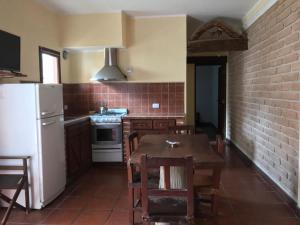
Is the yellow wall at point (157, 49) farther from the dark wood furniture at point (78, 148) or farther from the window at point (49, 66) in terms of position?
the dark wood furniture at point (78, 148)

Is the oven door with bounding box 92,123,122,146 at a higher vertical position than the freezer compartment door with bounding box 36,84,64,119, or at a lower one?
lower

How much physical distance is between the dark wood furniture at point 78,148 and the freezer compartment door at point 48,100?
1.55ft

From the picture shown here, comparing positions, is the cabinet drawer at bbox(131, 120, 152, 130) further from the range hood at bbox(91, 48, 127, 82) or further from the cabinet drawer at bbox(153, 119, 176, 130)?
the range hood at bbox(91, 48, 127, 82)

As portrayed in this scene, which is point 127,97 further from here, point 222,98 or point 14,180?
point 222,98

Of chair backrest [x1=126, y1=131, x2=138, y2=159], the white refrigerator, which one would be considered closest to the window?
the white refrigerator

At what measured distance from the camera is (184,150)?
2498 mm

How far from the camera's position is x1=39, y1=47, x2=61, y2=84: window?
13.5ft

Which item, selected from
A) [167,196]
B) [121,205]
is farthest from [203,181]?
[121,205]

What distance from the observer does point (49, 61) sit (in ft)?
14.8

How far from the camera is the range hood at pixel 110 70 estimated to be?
473cm

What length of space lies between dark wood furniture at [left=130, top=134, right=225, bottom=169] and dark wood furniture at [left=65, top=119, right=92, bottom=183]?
1.33m

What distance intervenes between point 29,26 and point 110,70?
1463mm

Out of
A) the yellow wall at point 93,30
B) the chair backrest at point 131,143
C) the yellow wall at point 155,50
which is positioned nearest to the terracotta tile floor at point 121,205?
the chair backrest at point 131,143

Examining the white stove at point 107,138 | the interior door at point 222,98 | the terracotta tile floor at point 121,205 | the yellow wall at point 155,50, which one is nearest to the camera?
the terracotta tile floor at point 121,205
